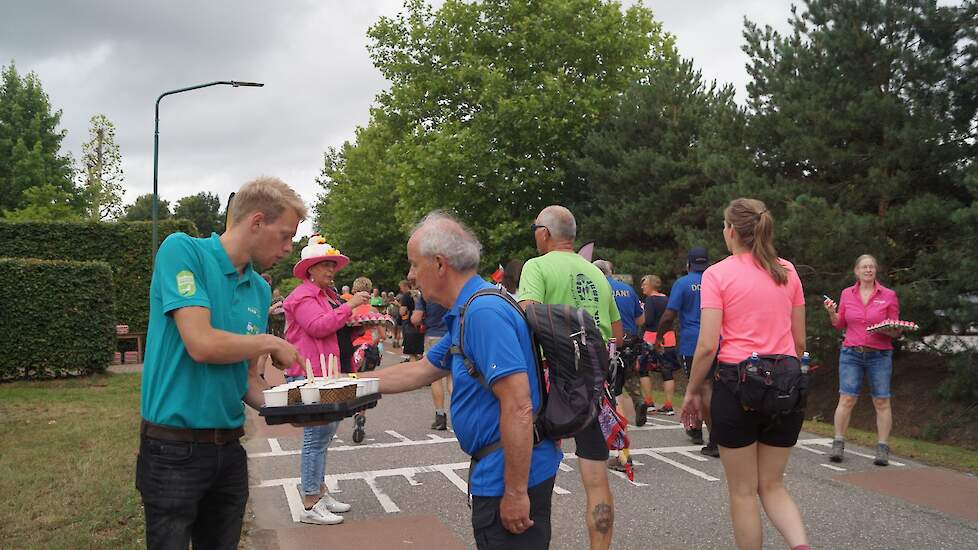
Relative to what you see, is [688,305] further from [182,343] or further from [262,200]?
[182,343]

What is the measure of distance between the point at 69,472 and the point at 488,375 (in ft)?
19.1

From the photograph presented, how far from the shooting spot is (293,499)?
20.6 feet

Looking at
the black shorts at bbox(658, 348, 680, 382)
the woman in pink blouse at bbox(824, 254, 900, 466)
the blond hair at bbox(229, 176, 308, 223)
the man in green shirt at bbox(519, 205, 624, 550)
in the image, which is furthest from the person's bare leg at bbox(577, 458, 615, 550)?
the black shorts at bbox(658, 348, 680, 382)

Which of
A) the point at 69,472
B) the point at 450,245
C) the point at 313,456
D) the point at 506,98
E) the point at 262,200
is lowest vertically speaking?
the point at 69,472

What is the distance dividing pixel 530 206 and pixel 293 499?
18.7m

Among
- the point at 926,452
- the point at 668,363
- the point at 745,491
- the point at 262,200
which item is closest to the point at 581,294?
the point at 745,491

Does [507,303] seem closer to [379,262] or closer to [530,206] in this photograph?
[530,206]

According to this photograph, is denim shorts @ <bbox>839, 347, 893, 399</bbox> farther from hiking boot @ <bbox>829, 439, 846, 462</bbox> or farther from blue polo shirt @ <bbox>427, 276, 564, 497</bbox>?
blue polo shirt @ <bbox>427, 276, 564, 497</bbox>

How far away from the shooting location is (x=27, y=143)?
4516 centimetres

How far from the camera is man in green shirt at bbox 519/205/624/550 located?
162 inches

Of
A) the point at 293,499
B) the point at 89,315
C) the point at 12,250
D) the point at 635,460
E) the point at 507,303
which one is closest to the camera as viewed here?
the point at 507,303

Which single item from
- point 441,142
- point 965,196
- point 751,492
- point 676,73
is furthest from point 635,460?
point 441,142

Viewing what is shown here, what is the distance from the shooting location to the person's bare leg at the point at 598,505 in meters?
4.07

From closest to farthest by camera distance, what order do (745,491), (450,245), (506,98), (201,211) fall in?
(450,245), (745,491), (506,98), (201,211)
